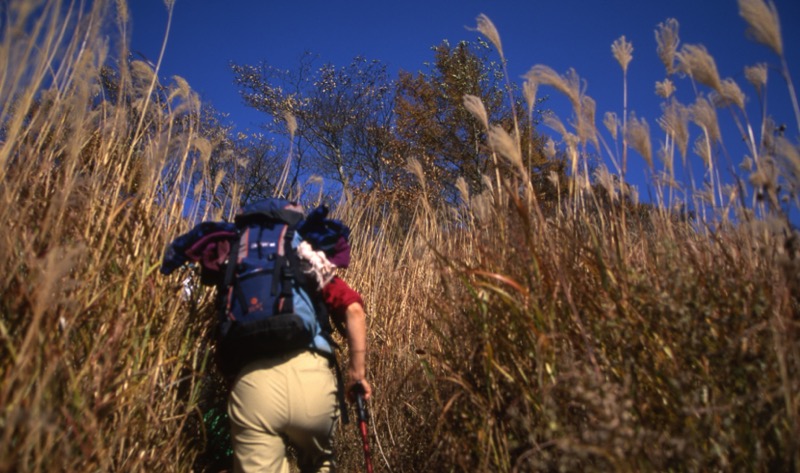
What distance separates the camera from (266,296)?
5.13 ft

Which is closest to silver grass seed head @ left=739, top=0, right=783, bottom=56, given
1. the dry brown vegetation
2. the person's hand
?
the dry brown vegetation

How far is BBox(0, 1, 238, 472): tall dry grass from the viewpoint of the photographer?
1.13 m

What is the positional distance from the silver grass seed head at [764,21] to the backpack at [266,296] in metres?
1.59

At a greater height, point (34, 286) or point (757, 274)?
point (757, 274)

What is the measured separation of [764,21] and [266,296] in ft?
5.72

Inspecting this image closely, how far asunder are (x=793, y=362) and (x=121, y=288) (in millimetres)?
1970

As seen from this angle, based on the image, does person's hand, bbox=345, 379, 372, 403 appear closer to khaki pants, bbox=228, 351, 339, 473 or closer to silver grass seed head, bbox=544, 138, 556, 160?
khaki pants, bbox=228, 351, 339, 473

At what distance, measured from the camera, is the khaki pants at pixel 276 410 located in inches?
61.4

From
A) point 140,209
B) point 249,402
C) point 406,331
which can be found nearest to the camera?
point 249,402

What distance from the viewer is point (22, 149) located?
172 cm

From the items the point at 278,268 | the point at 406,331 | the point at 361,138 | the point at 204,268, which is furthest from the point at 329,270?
the point at 361,138

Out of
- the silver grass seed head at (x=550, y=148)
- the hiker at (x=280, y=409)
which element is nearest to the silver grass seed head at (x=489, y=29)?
the silver grass seed head at (x=550, y=148)

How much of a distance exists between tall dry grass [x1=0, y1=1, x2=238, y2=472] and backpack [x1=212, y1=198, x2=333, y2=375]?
27cm

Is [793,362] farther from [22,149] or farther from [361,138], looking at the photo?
[361,138]
